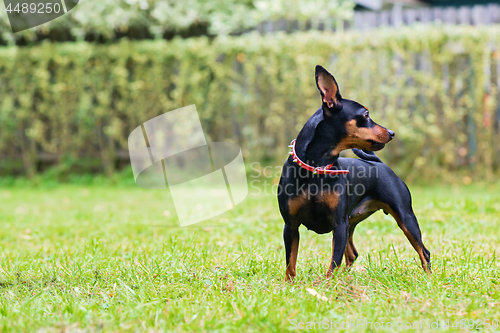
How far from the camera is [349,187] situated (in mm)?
2615

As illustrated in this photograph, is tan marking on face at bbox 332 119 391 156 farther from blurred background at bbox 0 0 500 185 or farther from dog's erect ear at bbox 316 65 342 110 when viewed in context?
blurred background at bbox 0 0 500 185

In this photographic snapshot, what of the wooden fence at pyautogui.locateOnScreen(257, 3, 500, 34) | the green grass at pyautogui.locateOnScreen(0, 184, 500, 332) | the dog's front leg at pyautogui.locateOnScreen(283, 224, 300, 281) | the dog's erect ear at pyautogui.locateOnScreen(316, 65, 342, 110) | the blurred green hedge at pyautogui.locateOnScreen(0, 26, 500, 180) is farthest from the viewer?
the wooden fence at pyautogui.locateOnScreen(257, 3, 500, 34)

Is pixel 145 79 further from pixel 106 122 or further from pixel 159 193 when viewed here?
pixel 159 193

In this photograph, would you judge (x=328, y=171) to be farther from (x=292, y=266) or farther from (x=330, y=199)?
(x=292, y=266)

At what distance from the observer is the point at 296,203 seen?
2.52m

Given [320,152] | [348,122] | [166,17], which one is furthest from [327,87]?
[166,17]

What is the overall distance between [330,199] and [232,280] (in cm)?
71

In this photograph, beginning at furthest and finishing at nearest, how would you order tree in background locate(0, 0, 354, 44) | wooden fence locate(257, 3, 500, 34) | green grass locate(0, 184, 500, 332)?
tree in background locate(0, 0, 354, 44) → wooden fence locate(257, 3, 500, 34) → green grass locate(0, 184, 500, 332)

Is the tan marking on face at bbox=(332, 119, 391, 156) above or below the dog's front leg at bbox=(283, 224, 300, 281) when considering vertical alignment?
above

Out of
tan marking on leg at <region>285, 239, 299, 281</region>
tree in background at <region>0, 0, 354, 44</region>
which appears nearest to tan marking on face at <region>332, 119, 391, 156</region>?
tan marking on leg at <region>285, 239, 299, 281</region>

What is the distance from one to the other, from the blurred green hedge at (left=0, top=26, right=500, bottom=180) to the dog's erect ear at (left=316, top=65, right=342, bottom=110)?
5419 mm

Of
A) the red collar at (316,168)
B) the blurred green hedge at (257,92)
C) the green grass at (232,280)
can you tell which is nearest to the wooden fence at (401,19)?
the blurred green hedge at (257,92)

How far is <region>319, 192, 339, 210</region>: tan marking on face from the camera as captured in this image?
8.17 feet

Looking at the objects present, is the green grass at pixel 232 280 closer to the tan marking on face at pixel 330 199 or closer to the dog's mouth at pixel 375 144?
the tan marking on face at pixel 330 199
